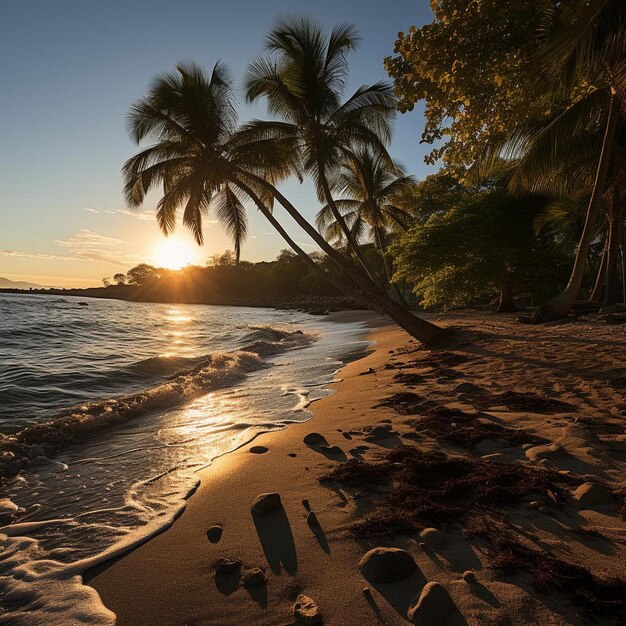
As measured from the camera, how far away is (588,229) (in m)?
9.77

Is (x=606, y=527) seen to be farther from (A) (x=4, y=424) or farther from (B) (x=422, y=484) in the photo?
(A) (x=4, y=424)

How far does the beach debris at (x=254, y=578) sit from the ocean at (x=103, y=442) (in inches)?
28.1

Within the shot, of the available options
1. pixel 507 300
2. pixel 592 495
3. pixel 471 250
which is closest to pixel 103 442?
pixel 592 495

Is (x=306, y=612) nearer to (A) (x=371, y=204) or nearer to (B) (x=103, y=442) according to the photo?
(B) (x=103, y=442)

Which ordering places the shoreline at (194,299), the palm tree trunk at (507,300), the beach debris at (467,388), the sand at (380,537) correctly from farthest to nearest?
the shoreline at (194,299) → the palm tree trunk at (507,300) → the beach debris at (467,388) → the sand at (380,537)

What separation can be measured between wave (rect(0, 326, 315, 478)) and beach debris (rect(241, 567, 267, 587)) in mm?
3602

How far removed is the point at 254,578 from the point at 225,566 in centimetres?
23

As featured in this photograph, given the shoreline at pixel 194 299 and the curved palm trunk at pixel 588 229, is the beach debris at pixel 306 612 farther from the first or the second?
the shoreline at pixel 194 299

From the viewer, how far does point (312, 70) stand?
12.8m

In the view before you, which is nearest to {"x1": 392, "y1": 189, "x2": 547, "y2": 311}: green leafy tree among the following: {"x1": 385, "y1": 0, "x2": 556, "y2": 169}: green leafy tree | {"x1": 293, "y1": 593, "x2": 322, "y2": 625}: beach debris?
{"x1": 385, "y1": 0, "x2": 556, "y2": 169}: green leafy tree

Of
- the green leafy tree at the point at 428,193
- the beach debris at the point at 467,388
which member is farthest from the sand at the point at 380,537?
the green leafy tree at the point at 428,193

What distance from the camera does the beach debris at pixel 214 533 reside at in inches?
102

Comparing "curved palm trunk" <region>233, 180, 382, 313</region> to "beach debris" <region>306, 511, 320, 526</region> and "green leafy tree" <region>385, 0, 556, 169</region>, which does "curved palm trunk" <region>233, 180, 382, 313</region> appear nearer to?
"green leafy tree" <region>385, 0, 556, 169</region>

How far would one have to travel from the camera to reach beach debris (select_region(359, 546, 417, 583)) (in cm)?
201
